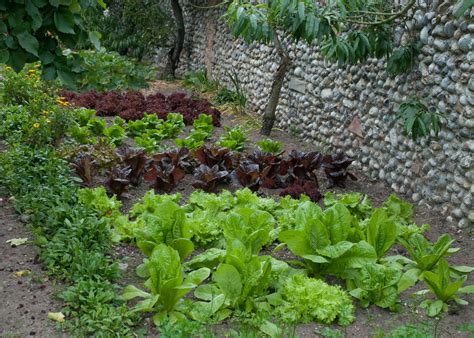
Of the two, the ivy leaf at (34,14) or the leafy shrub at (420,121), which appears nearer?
the ivy leaf at (34,14)

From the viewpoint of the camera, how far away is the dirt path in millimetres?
3543

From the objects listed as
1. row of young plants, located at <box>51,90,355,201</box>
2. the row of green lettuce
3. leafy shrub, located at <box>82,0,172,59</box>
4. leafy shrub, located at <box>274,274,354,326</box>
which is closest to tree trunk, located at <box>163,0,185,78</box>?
leafy shrub, located at <box>82,0,172,59</box>

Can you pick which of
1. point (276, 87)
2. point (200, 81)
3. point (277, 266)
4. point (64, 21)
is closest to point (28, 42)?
point (64, 21)

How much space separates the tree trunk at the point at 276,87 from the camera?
9.14 metres

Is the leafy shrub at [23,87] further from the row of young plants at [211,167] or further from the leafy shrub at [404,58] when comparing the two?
the leafy shrub at [404,58]

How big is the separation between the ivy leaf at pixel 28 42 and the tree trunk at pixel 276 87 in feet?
17.4

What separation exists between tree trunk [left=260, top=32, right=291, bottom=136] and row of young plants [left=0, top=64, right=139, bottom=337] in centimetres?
320

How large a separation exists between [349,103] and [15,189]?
168 inches

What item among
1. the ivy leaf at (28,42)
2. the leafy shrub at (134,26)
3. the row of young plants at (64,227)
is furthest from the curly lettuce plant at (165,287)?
the leafy shrub at (134,26)

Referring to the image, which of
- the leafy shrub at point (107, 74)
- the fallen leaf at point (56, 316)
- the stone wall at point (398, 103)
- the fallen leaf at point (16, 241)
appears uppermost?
the stone wall at point (398, 103)

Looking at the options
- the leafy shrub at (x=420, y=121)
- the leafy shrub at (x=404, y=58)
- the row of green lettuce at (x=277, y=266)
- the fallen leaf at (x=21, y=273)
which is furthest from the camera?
the leafy shrub at (x=404, y=58)

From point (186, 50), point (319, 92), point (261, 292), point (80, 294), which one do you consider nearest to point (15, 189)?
point (80, 294)

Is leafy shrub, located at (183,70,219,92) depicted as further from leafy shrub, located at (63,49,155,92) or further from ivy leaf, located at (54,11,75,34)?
ivy leaf, located at (54,11,75,34)

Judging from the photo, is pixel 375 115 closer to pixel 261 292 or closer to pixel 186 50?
pixel 261 292
